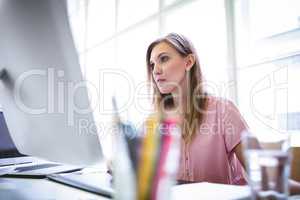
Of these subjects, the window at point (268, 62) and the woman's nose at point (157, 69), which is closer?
the woman's nose at point (157, 69)

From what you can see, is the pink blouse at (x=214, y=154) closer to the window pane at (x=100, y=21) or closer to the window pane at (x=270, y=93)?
the window pane at (x=270, y=93)

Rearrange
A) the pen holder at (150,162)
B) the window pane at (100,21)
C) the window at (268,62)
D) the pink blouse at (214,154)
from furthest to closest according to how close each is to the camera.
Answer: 1. the window pane at (100,21)
2. the window at (268,62)
3. the pink blouse at (214,154)
4. the pen holder at (150,162)

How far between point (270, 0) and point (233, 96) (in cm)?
64

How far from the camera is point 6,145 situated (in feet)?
4.41

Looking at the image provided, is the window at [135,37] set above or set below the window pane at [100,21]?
below

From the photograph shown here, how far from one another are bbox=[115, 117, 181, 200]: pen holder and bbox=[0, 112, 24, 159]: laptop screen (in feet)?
Answer: 3.78

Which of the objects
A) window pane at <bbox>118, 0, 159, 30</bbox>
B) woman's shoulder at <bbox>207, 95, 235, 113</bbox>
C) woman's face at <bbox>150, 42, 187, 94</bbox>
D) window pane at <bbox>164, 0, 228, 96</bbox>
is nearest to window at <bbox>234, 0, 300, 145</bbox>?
window pane at <bbox>164, 0, 228, 96</bbox>

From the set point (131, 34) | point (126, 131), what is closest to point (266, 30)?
point (131, 34)

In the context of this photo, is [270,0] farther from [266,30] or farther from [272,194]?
[272,194]

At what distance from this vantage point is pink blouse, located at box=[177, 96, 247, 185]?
3.44 feet

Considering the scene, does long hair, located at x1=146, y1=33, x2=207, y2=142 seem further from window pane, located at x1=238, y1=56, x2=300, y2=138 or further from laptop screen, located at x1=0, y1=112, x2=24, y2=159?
laptop screen, located at x1=0, y1=112, x2=24, y2=159

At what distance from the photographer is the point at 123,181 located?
36cm

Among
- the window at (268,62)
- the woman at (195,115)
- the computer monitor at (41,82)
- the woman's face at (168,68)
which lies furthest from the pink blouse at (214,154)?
the computer monitor at (41,82)

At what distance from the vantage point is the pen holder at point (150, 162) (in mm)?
334
